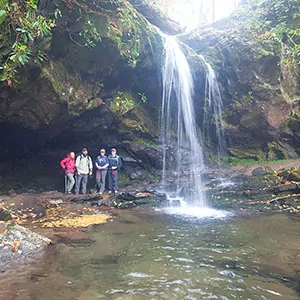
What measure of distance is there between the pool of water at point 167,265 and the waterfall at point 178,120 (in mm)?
7441

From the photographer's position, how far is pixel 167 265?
Answer: 4359 millimetres

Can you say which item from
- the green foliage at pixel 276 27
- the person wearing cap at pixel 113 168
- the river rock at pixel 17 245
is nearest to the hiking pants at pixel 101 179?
the person wearing cap at pixel 113 168

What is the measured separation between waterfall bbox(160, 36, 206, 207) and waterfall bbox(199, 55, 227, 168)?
813mm

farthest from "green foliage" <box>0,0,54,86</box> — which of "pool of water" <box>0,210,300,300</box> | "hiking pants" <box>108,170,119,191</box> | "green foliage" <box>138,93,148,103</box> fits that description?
"green foliage" <box>138,93,148,103</box>

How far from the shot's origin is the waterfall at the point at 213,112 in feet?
48.8

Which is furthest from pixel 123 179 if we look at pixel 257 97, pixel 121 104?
pixel 257 97

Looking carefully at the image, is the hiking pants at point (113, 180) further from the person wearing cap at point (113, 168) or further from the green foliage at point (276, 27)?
the green foliage at point (276, 27)

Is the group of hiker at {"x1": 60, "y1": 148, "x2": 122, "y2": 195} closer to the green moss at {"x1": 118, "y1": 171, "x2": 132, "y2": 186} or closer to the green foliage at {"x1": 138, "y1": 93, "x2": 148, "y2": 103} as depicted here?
the green moss at {"x1": 118, "y1": 171, "x2": 132, "y2": 186}

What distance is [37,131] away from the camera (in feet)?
40.1

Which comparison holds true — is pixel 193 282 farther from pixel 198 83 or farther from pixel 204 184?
pixel 198 83

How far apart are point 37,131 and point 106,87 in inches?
148

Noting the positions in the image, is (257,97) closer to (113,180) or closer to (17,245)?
(113,180)

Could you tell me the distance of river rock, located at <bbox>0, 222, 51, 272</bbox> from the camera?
437cm

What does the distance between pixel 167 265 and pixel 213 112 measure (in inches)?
475
